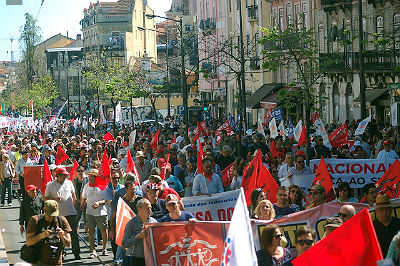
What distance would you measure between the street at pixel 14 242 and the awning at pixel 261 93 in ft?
107

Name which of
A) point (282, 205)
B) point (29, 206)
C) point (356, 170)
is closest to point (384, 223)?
point (282, 205)

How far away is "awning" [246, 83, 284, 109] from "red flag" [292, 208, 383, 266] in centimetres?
4792

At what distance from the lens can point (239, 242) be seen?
7758 millimetres

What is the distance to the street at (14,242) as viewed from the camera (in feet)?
51.9

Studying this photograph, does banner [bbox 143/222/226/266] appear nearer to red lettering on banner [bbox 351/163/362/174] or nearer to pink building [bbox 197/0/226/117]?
red lettering on banner [bbox 351/163/362/174]

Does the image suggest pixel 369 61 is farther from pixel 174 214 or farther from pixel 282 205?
pixel 174 214

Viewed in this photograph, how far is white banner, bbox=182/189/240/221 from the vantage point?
14.2 meters

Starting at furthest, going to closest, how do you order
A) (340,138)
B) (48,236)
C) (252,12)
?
(252,12), (340,138), (48,236)

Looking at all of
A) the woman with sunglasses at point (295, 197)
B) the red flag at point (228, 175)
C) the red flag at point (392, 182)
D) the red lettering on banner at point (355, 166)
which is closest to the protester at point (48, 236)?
the woman with sunglasses at point (295, 197)

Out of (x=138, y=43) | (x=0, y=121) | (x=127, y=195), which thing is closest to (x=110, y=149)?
(x=127, y=195)

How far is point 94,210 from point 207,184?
72.2 inches

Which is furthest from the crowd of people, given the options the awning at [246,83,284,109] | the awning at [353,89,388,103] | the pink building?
the pink building

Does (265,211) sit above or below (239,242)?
below

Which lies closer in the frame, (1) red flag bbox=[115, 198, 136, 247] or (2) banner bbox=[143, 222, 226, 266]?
(2) banner bbox=[143, 222, 226, 266]
